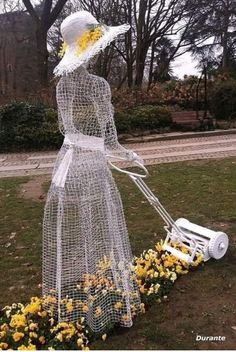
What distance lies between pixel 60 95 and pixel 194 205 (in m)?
3.84

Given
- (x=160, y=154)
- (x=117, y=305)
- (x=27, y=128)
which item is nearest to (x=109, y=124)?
(x=117, y=305)

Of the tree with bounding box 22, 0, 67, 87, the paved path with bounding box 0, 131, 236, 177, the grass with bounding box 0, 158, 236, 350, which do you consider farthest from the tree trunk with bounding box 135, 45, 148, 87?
the grass with bounding box 0, 158, 236, 350

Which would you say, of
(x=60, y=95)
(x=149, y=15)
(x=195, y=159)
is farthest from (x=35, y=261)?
(x=149, y=15)

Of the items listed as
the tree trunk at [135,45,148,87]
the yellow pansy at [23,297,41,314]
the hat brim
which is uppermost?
the tree trunk at [135,45,148,87]

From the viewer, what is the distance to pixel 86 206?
3.34m

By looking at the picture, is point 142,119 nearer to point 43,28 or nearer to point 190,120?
point 190,120

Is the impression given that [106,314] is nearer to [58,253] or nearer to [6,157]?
[58,253]

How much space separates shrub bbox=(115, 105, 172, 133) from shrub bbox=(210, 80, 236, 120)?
197 cm

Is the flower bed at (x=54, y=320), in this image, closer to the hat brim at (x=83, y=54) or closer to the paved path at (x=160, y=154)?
the hat brim at (x=83, y=54)

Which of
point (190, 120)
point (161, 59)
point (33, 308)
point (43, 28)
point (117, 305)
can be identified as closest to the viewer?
point (117, 305)

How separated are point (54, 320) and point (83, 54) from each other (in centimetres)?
203

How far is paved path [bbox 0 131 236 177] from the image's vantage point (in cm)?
996

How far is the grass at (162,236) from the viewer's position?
135 inches

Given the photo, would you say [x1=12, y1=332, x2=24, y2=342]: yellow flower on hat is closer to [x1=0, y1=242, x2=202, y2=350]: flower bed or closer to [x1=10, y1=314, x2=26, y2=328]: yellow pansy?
[x1=0, y1=242, x2=202, y2=350]: flower bed
